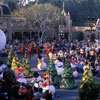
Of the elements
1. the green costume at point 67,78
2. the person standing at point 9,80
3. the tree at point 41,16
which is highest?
the tree at point 41,16

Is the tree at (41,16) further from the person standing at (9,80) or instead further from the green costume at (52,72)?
the person standing at (9,80)

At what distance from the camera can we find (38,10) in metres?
34.7

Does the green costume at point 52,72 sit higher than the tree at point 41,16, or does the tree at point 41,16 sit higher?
the tree at point 41,16

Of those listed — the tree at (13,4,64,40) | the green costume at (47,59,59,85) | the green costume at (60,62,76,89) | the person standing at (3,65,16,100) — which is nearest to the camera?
the person standing at (3,65,16,100)

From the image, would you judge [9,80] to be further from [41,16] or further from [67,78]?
[41,16]

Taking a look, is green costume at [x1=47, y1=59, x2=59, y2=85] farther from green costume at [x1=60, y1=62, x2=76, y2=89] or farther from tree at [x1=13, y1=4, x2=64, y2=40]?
tree at [x1=13, y1=4, x2=64, y2=40]

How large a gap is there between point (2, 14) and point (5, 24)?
1.53 m

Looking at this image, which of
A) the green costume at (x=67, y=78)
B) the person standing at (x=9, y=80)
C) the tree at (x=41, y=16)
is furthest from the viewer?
the tree at (x=41, y=16)

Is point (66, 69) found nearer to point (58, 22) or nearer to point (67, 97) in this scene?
point (67, 97)

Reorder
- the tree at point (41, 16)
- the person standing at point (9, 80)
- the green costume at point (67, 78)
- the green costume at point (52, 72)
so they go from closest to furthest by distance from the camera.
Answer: the person standing at point (9, 80) < the green costume at point (67, 78) < the green costume at point (52, 72) < the tree at point (41, 16)

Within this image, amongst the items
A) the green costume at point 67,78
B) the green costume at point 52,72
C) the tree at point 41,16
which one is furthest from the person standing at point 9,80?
the tree at point 41,16

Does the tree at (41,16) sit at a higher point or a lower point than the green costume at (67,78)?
higher

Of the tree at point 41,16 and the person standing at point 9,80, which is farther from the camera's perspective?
the tree at point 41,16

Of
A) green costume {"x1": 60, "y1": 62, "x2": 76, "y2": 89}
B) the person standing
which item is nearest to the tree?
green costume {"x1": 60, "y1": 62, "x2": 76, "y2": 89}
